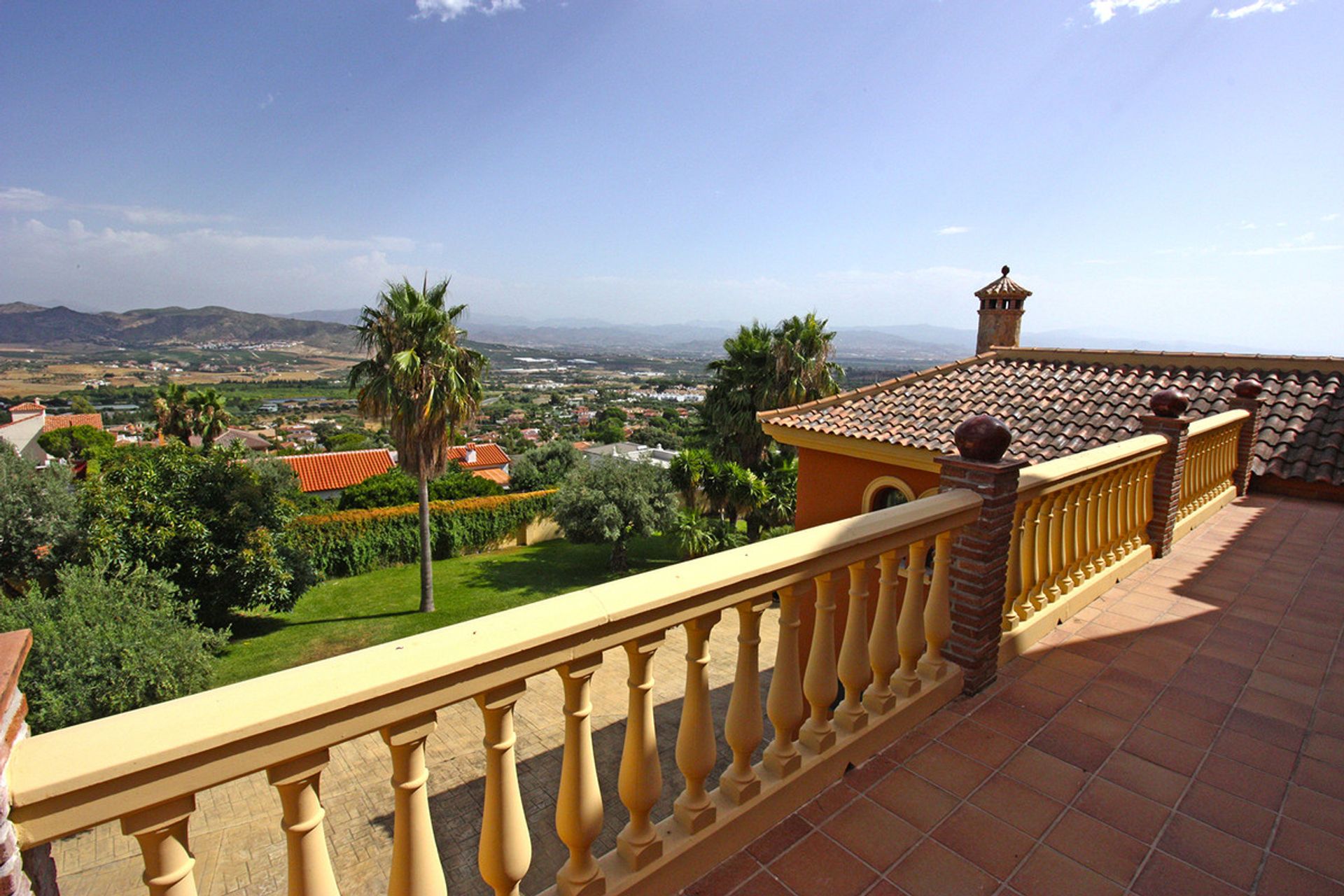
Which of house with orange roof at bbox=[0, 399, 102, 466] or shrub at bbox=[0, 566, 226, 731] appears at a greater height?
shrub at bbox=[0, 566, 226, 731]

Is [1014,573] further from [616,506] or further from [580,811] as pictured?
[616,506]

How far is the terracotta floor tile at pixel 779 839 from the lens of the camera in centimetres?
198

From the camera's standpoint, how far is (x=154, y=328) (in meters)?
159

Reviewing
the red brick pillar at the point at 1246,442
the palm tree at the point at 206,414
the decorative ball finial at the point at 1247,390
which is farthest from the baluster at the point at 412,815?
the palm tree at the point at 206,414

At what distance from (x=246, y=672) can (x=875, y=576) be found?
12946 millimetres

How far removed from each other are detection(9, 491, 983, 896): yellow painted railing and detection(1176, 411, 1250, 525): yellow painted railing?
4218 millimetres

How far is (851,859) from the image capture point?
6.57ft

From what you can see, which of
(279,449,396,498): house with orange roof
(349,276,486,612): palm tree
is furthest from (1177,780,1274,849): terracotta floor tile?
(279,449,396,498): house with orange roof

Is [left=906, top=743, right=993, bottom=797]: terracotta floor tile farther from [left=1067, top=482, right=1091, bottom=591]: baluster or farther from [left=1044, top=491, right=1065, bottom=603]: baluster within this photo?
[left=1067, top=482, right=1091, bottom=591]: baluster

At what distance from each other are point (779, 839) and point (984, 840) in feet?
2.27

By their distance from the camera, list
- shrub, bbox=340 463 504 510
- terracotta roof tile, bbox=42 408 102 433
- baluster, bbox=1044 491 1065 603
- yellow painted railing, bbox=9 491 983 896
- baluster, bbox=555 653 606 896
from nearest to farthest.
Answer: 1. yellow painted railing, bbox=9 491 983 896
2. baluster, bbox=555 653 606 896
3. baluster, bbox=1044 491 1065 603
4. shrub, bbox=340 463 504 510
5. terracotta roof tile, bbox=42 408 102 433

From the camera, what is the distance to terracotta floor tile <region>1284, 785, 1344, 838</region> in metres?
2.23

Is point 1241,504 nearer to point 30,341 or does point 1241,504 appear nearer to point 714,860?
point 714,860

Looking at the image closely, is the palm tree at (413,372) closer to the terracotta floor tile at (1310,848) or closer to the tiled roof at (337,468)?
the terracotta floor tile at (1310,848)
